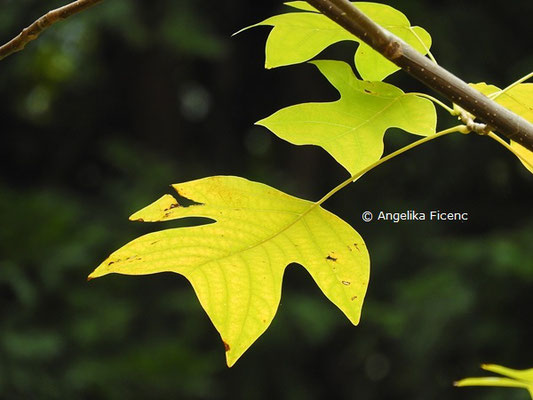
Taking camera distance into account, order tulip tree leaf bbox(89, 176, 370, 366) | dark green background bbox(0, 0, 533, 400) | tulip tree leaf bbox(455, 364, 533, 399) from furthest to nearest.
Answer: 1. dark green background bbox(0, 0, 533, 400)
2. tulip tree leaf bbox(89, 176, 370, 366)
3. tulip tree leaf bbox(455, 364, 533, 399)

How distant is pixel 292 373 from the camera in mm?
3396

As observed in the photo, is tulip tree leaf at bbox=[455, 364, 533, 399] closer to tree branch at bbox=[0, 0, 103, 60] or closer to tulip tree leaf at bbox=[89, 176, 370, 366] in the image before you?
tulip tree leaf at bbox=[89, 176, 370, 366]

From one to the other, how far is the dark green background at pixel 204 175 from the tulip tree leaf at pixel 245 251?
2311 mm

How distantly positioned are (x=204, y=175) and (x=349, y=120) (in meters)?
2.90

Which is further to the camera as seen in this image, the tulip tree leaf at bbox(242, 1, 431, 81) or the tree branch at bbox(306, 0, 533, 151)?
the tulip tree leaf at bbox(242, 1, 431, 81)

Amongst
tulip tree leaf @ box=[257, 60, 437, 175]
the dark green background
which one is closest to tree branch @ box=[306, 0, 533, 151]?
tulip tree leaf @ box=[257, 60, 437, 175]

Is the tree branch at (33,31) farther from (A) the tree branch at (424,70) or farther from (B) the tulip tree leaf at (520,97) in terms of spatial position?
(B) the tulip tree leaf at (520,97)

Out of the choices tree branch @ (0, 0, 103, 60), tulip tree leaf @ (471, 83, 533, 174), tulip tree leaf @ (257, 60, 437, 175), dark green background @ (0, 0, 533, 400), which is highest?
tree branch @ (0, 0, 103, 60)

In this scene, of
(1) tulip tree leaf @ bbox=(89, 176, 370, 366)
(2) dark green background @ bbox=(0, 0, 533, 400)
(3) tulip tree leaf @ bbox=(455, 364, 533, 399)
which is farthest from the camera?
(2) dark green background @ bbox=(0, 0, 533, 400)

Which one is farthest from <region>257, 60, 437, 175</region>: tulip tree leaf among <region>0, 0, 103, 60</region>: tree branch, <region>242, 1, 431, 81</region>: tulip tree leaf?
<region>0, 0, 103, 60</region>: tree branch

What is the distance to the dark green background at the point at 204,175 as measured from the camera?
277 cm

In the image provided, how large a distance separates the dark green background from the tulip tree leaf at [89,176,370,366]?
7.58 feet

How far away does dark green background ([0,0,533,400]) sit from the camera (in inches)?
109

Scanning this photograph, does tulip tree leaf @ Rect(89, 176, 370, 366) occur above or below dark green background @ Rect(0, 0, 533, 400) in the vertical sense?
above
